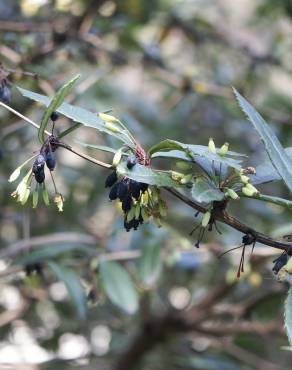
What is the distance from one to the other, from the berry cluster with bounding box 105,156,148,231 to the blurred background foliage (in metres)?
0.56

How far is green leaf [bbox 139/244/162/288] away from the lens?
1585 millimetres

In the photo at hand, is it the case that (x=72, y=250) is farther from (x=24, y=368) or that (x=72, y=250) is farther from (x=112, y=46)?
(x=112, y=46)

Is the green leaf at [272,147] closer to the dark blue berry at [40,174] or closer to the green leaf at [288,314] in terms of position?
the green leaf at [288,314]

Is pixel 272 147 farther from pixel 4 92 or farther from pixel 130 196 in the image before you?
pixel 4 92

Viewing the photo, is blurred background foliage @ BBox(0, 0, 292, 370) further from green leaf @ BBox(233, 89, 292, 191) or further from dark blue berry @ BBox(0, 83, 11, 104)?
green leaf @ BBox(233, 89, 292, 191)

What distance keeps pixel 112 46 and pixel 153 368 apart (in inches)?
38.5

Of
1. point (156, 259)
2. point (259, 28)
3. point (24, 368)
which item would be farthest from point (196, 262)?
point (259, 28)

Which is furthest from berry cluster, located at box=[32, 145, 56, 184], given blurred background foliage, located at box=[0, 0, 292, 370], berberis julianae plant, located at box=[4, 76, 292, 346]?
blurred background foliage, located at box=[0, 0, 292, 370]

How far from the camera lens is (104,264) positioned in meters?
1.56

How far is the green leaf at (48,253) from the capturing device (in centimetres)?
149

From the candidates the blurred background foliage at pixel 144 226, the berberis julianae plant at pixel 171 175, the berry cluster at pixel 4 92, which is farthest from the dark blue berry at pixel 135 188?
the blurred background foliage at pixel 144 226

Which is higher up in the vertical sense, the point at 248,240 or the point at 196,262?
the point at 248,240

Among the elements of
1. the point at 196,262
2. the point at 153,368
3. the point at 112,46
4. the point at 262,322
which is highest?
the point at 112,46

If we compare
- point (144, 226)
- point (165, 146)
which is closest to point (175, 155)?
point (165, 146)
